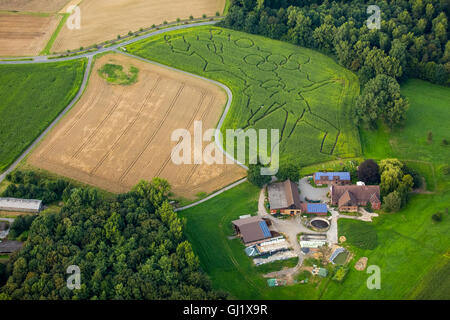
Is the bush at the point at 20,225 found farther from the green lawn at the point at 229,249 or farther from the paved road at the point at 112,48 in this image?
the paved road at the point at 112,48

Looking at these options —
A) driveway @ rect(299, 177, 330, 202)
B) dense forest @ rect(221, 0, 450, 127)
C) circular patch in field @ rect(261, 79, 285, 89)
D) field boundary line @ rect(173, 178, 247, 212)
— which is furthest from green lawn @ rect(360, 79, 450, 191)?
field boundary line @ rect(173, 178, 247, 212)

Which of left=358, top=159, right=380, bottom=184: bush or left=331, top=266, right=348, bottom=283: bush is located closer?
left=331, top=266, right=348, bottom=283: bush

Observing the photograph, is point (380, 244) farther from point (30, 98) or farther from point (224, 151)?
point (30, 98)

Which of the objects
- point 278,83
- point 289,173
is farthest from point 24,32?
point 289,173

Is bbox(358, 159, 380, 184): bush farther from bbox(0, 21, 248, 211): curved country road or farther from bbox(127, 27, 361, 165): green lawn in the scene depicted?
bbox(0, 21, 248, 211): curved country road

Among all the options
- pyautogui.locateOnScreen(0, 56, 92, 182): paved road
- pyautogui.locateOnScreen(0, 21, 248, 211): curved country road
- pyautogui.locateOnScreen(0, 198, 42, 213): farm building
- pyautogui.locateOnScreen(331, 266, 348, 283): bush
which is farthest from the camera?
pyautogui.locateOnScreen(0, 56, 92, 182): paved road

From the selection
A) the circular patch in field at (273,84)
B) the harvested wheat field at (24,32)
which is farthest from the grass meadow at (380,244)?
the harvested wheat field at (24,32)

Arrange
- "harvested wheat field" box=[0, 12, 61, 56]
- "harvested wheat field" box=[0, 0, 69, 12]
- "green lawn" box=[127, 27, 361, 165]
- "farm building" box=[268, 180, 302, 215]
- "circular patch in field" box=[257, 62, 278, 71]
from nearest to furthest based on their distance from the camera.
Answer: "farm building" box=[268, 180, 302, 215], "green lawn" box=[127, 27, 361, 165], "circular patch in field" box=[257, 62, 278, 71], "harvested wheat field" box=[0, 12, 61, 56], "harvested wheat field" box=[0, 0, 69, 12]

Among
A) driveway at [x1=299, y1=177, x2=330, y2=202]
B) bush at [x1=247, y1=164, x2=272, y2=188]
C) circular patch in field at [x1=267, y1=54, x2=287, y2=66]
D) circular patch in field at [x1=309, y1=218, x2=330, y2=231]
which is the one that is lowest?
circular patch in field at [x1=309, y1=218, x2=330, y2=231]
